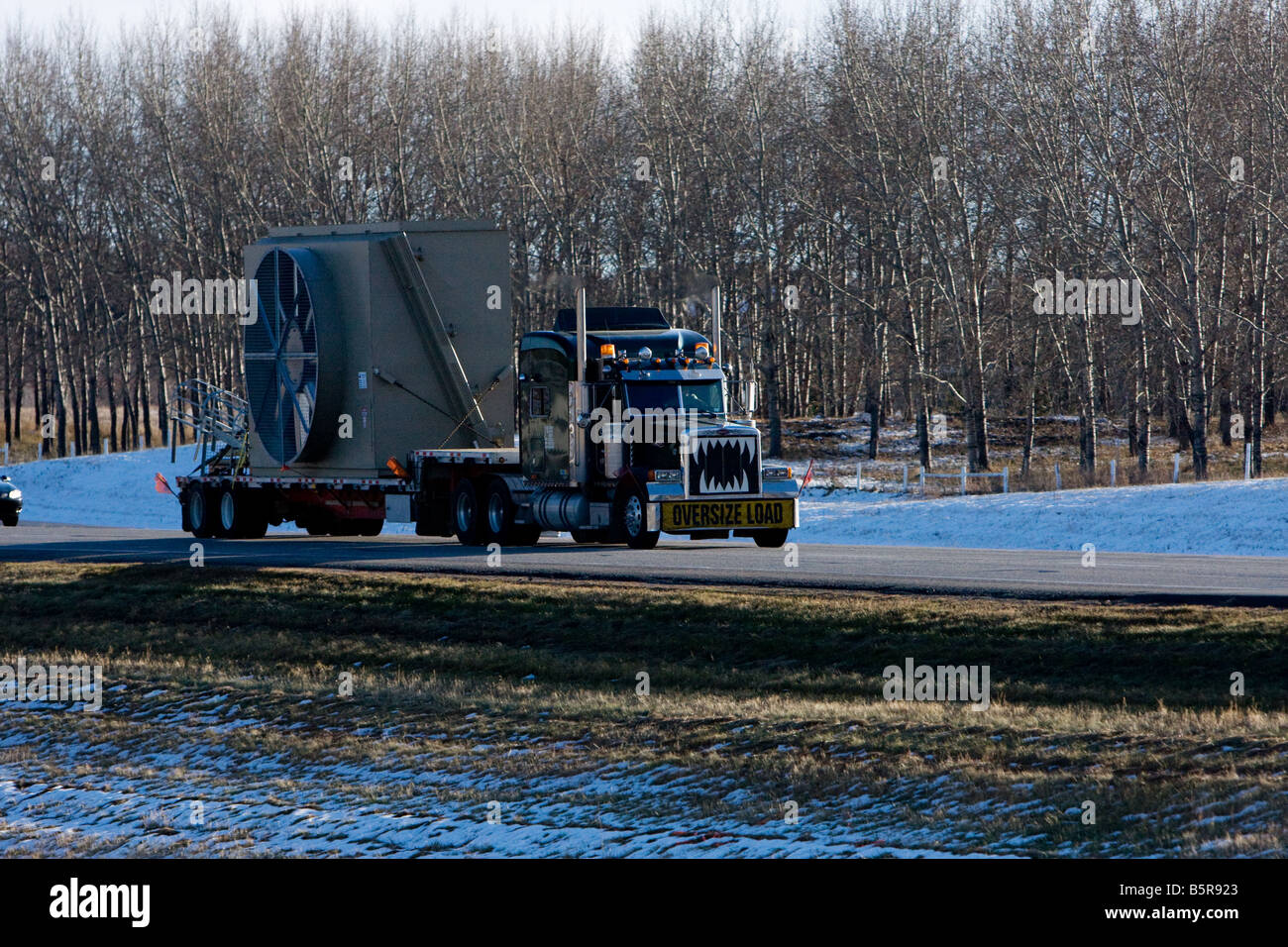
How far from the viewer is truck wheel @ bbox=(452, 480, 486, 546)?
82.4 feet

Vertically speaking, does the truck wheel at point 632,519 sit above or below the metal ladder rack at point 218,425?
below

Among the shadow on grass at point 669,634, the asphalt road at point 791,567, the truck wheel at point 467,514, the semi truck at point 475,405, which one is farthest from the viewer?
the truck wheel at point 467,514

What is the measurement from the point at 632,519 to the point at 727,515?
1530 mm

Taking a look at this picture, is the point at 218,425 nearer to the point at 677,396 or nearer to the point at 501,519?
the point at 501,519

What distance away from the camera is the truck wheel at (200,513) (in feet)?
96.0

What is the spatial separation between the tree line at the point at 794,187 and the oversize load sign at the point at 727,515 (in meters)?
4.73

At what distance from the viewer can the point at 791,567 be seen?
21.0m

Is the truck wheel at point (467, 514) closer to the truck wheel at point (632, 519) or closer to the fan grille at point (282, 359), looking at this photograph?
the fan grille at point (282, 359)

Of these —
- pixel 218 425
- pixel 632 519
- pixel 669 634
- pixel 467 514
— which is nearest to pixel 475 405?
pixel 467 514

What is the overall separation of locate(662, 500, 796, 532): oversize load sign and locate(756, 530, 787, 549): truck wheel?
1.37 m

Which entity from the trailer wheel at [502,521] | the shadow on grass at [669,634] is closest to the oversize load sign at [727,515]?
the trailer wheel at [502,521]
